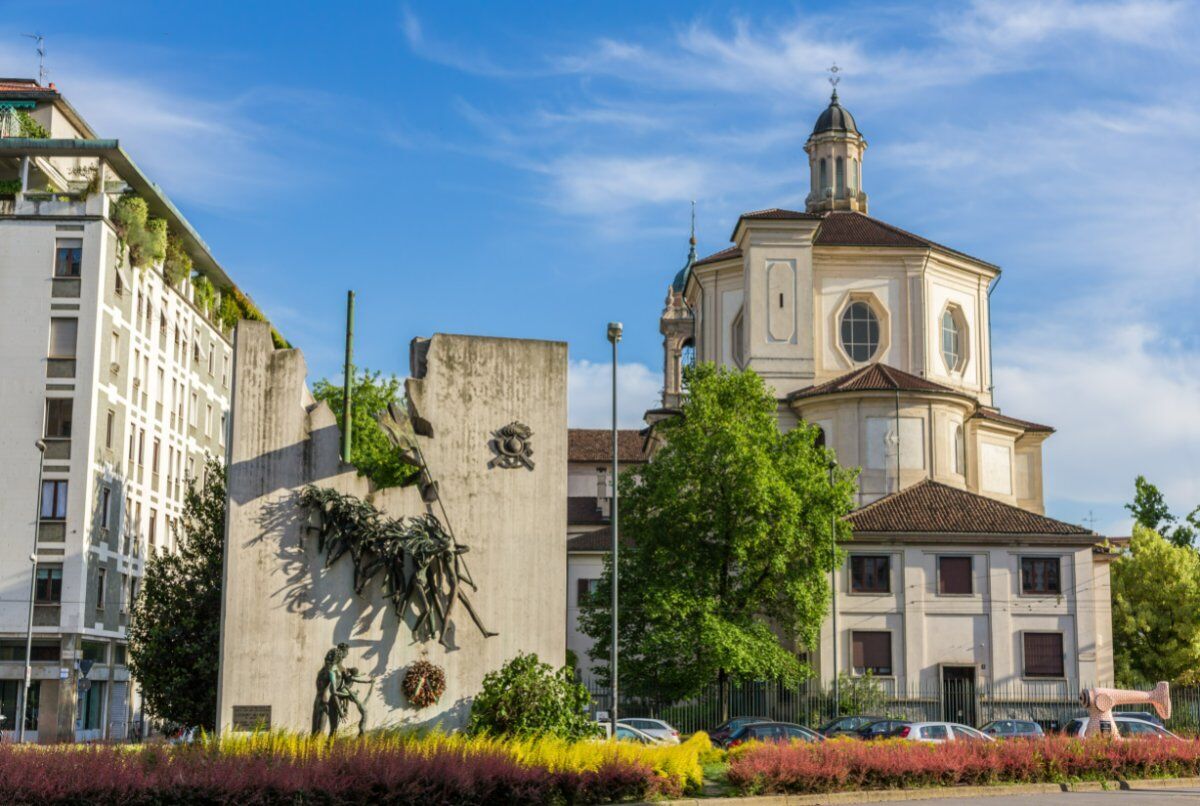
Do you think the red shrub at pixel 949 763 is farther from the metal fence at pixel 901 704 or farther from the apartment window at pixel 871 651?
the apartment window at pixel 871 651

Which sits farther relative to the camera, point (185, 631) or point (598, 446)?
point (598, 446)

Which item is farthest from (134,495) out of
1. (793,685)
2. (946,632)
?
(946,632)

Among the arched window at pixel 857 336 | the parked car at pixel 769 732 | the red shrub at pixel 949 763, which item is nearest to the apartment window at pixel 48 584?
the parked car at pixel 769 732

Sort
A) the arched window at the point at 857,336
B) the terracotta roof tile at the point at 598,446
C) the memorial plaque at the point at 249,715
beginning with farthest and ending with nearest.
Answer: the terracotta roof tile at the point at 598,446 → the arched window at the point at 857,336 → the memorial plaque at the point at 249,715

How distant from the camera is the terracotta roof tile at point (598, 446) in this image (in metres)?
93.2

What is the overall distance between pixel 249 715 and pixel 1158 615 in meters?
51.0

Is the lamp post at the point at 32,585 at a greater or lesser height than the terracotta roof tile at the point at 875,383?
lesser

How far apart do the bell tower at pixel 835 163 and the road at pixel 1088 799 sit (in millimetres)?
52612

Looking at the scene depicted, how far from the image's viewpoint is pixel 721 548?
164 ft

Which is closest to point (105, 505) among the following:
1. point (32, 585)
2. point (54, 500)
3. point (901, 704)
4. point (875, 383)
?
point (54, 500)

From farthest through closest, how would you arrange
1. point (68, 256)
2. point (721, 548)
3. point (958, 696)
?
point (68, 256)
point (958, 696)
point (721, 548)

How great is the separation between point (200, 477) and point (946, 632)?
3440cm

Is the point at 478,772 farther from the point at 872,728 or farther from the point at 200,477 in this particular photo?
the point at 200,477

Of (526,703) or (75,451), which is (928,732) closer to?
(526,703)
